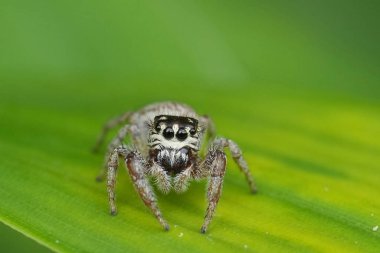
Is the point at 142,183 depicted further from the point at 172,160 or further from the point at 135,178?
the point at 172,160

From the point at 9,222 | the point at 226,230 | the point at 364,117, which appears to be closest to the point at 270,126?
the point at 364,117

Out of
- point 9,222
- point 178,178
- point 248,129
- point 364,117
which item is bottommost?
point 9,222

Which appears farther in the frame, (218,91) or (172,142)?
(218,91)

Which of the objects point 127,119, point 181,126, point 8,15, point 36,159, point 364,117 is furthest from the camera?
point 8,15

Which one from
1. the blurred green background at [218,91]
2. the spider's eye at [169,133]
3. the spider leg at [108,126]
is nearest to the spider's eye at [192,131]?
the spider's eye at [169,133]

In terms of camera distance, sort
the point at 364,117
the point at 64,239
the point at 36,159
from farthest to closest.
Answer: the point at 364,117, the point at 36,159, the point at 64,239

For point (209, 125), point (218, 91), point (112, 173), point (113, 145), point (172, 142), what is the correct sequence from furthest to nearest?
point (218, 91) < point (209, 125) < point (113, 145) < point (172, 142) < point (112, 173)

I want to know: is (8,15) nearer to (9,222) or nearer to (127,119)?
(127,119)

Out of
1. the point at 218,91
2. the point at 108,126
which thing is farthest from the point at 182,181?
the point at 218,91
